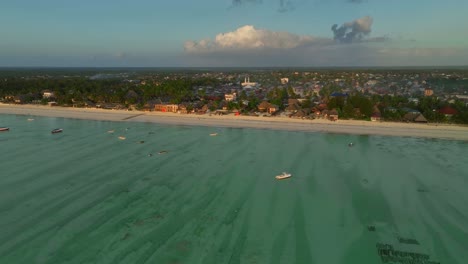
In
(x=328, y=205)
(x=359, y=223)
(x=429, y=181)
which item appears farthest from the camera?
(x=429, y=181)

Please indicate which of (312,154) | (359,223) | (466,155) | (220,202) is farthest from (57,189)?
(466,155)

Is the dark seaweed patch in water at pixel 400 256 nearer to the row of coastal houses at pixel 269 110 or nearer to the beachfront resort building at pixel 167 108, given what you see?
the row of coastal houses at pixel 269 110

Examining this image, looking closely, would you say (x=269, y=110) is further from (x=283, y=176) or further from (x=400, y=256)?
(x=400, y=256)

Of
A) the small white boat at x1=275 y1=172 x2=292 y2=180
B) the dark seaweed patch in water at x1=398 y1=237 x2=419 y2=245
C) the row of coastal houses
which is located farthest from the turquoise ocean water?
the row of coastal houses

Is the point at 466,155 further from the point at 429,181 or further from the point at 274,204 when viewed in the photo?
the point at 274,204

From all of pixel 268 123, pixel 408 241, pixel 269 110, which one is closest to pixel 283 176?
pixel 408 241
